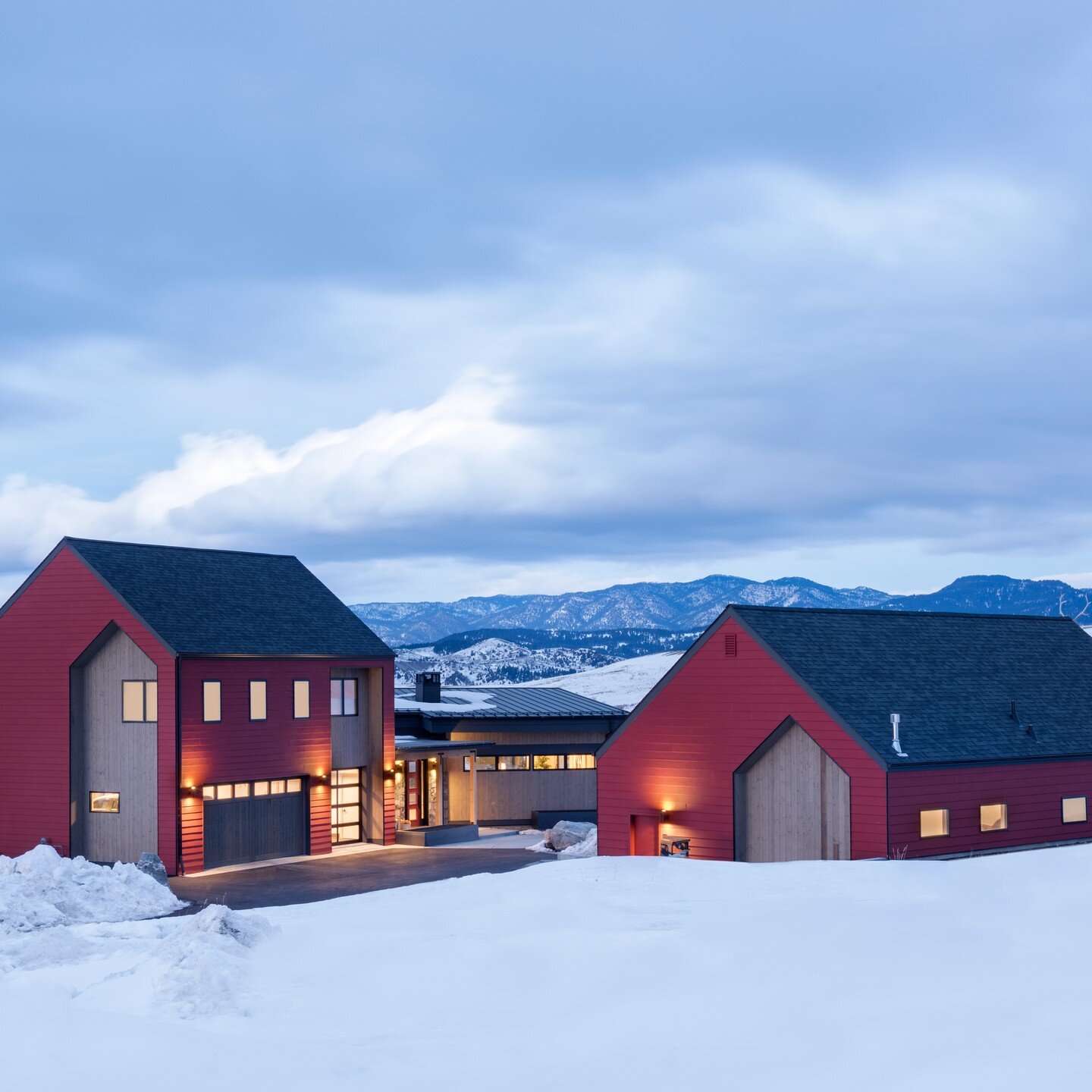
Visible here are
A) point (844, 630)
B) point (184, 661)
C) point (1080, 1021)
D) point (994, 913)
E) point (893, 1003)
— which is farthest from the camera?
point (184, 661)

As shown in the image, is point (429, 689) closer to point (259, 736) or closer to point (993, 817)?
point (259, 736)

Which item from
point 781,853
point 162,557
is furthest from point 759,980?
point 162,557

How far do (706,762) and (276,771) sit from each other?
1445cm

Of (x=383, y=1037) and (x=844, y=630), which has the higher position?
(x=844, y=630)

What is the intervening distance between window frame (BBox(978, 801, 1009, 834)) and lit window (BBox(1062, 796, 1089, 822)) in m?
2.20

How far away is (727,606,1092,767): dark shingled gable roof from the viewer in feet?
106

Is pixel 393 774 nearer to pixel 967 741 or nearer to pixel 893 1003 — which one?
pixel 967 741

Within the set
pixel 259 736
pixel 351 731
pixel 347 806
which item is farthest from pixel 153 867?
pixel 351 731

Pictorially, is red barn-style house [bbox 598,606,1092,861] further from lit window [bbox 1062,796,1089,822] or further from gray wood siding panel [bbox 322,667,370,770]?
gray wood siding panel [bbox 322,667,370,770]

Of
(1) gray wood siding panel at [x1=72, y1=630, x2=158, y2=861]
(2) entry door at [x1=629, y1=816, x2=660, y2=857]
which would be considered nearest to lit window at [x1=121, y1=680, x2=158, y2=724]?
(1) gray wood siding panel at [x1=72, y1=630, x2=158, y2=861]

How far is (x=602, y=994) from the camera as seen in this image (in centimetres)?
1720

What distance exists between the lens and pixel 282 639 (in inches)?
1706

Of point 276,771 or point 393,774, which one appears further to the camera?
point 393,774

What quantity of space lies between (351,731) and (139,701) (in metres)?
7.71
